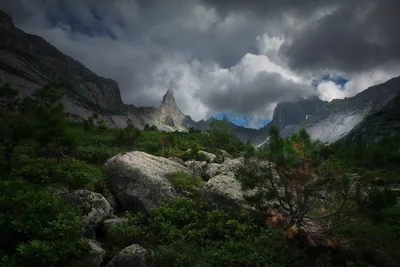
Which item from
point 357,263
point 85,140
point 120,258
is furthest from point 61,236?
point 85,140

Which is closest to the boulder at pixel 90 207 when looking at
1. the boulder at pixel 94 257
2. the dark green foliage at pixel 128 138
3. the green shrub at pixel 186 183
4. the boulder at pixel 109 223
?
the boulder at pixel 109 223

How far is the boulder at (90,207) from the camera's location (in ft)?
38.5

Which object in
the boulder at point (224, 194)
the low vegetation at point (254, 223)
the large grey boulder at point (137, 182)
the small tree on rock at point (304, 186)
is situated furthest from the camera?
the large grey boulder at point (137, 182)

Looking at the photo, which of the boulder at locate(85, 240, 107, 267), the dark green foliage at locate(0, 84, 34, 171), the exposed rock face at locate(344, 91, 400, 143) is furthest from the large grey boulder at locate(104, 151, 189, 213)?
the exposed rock face at locate(344, 91, 400, 143)

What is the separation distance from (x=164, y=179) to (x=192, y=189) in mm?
1778

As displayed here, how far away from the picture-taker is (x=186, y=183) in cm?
1612

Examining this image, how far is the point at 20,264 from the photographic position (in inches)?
305

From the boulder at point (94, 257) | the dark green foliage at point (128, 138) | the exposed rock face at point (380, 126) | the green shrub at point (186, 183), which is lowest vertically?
the boulder at point (94, 257)

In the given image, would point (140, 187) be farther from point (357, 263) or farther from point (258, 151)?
point (357, 263)

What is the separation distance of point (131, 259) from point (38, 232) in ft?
10.7

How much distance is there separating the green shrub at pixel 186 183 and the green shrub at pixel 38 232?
622 cm

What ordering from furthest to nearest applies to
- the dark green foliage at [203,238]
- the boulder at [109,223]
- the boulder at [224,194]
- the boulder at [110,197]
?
the boulder at [110,197] → the boulder at [224,194] → the boulder at [109,223] → the dark green foliage at [203,238]

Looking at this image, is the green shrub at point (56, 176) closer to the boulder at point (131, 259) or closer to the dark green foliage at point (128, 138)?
the boulder at point (131, 259)

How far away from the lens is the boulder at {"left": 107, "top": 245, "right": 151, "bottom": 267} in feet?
31.4
